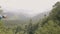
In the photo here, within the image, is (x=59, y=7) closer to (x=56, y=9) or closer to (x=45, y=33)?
(x=56, y=9)

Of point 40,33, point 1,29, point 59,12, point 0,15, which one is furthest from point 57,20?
point 1,29

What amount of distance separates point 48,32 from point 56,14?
272 inches

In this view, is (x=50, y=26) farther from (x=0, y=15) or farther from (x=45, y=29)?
(x=0, y=15)

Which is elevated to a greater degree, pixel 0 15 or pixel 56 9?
pixel 0 15

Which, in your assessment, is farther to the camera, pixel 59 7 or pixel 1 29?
pixel 59 7

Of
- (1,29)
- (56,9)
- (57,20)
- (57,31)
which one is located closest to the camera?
(1,29)

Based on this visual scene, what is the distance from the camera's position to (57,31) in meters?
20.1

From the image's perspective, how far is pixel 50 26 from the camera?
68.7 ft

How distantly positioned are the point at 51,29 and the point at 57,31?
652mm

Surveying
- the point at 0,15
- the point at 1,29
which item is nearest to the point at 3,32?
the point at 1,29

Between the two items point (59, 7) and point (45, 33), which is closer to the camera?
point (45, 33)

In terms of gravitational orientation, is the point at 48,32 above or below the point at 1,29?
below

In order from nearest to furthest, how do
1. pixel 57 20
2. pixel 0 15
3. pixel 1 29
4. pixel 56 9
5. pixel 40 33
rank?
pixel 1 29, pixel 0 15, pixel 40 33, pixel 57 20, pixel 56 9

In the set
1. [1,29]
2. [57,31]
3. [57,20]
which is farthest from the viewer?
[57,20]
